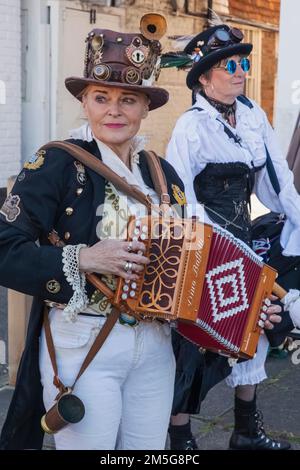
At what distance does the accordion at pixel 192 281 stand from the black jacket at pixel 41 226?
19cm

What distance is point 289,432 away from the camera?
13.5ft

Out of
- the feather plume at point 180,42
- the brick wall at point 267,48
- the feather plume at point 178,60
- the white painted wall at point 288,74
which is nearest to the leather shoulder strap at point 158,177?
the feather plume at point 178,60

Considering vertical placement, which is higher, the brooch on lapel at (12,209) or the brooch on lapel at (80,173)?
the brooch on lapel at (80,173)

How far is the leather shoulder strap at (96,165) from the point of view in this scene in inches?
92.7

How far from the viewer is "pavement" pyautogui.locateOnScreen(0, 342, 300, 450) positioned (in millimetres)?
4047

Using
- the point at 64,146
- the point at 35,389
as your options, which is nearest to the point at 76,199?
the point at 64,146

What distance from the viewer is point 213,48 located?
385 centimetres

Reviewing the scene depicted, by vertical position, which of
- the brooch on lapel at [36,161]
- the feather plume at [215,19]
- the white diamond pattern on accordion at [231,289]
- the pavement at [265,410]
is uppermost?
the feather plume at [215,19]

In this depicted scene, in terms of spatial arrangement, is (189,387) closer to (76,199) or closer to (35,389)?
(35,389)

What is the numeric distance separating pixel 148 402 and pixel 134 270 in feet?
1.66

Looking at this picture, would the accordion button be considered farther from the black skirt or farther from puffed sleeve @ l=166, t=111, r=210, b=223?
the black skirt

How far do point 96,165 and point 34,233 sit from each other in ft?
0.91

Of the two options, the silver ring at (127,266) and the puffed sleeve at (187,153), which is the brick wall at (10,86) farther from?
the silver ring at (127,266)

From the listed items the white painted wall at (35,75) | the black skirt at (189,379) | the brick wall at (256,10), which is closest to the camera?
the black skirt at (189,379)
